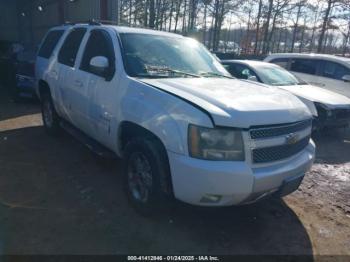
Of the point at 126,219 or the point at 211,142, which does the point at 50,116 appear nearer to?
the point at 126,219

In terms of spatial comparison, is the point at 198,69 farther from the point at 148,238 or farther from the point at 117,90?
the point at 148,238

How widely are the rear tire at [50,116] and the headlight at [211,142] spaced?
12.7 feet

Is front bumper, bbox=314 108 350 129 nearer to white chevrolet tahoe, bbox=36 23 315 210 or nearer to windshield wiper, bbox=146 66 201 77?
white chevrolet tahoe, bbox=36 23 315 210

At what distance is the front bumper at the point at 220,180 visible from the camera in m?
2.89

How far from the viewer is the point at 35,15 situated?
2306cm

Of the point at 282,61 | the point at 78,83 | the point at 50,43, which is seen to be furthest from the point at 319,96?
the point at 50,43

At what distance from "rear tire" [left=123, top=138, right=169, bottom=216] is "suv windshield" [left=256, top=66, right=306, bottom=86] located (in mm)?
5070

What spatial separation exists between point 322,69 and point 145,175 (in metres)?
7.87

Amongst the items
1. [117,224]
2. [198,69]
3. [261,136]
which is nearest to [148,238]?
[117,224]

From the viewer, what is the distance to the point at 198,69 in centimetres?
441

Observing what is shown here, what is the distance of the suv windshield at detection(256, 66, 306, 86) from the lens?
315 inches

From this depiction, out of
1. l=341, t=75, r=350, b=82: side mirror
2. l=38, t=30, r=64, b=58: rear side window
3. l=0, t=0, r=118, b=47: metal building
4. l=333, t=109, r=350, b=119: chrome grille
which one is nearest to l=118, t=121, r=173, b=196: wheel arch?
l=38, t=30, r=64, b=58: rear side window

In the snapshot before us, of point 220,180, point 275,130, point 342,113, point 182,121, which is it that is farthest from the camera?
point 342,113

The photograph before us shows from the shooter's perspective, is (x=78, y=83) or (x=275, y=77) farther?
(x=275, y=77)
